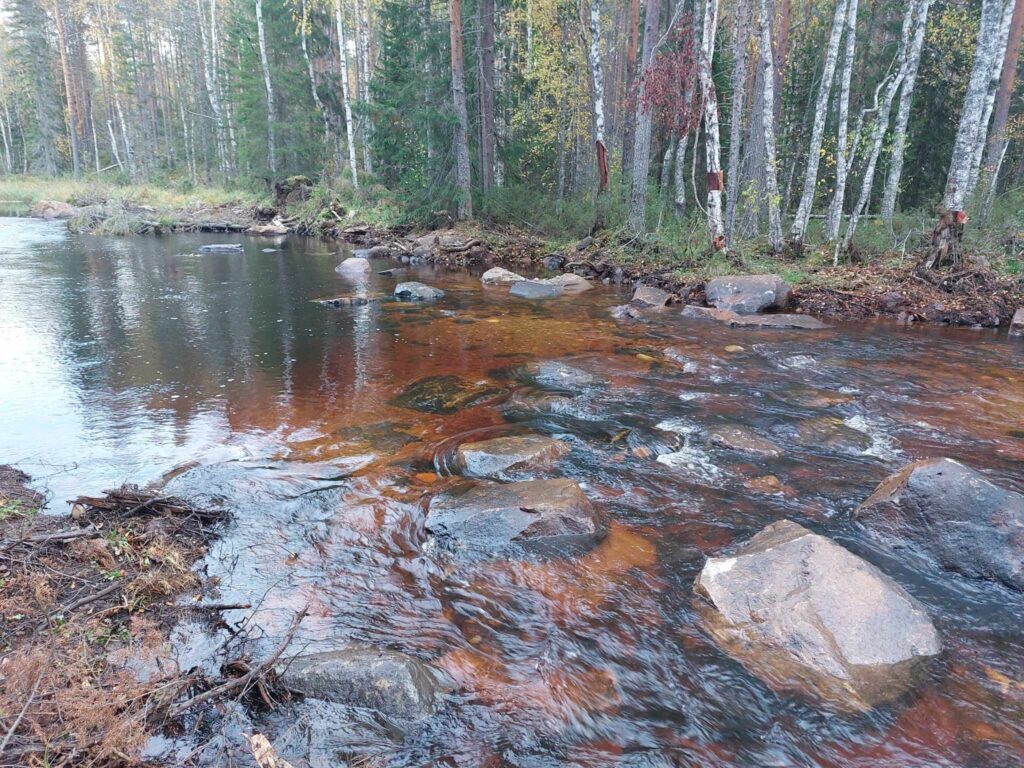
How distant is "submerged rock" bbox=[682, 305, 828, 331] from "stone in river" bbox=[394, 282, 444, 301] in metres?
5.82

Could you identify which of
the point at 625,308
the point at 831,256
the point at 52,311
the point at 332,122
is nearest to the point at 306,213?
the point at 332,122

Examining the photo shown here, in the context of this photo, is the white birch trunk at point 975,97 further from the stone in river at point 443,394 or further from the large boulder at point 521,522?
the large boulder at point 521,522

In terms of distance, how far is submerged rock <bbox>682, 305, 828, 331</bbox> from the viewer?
11125 mm

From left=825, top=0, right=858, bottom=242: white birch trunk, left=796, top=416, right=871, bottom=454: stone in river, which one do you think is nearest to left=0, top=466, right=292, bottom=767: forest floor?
left=796, top=416, right=871, bottom=454: stone in river

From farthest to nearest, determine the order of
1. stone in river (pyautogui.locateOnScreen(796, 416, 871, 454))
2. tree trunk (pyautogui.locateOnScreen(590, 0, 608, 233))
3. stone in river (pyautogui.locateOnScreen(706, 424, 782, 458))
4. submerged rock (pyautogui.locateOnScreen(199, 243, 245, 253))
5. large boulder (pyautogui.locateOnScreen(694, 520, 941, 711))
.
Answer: submerged rock (pyautogui.locateOnScreen(199, 243, 245, 253)) → tree trunk (pyautogui.locateOnScreen(590, 0, 608, 233)) → stone in river (pyautogui.locateOnScreen(796, 416, 871, 454)) → stone in river (pyautogui.locateOnScreen(706, 424, 782, 458)) → large boulder (pyautogui.locateOnScreen(694, 520, 941, 711))

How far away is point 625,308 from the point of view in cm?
1229

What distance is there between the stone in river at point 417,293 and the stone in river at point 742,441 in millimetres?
8642

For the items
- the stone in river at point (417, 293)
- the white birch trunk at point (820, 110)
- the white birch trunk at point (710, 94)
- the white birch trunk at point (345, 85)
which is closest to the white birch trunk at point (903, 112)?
the white birch trunk at point (820, 110)

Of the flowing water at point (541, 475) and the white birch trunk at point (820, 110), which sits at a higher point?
the white birch trunk at point (820, 110)

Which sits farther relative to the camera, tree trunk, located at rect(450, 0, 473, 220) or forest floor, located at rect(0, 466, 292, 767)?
tree trunk, located at rect(450, 0, 473, 220)

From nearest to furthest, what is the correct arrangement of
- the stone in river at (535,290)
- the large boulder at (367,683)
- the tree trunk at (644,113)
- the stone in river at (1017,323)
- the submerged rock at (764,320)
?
1. the large boulder at (367,683)
2. the stone in river at (1017,323)
3. the submerged rock at (764,320)
4. the stone in river at (535,290)
5. the tree trunk at (644,113)

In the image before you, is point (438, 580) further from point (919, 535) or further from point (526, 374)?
point (526, 374)

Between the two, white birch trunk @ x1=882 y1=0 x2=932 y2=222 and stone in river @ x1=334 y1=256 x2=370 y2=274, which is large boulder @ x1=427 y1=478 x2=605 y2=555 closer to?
stone in river @ x1=334 y1=256 x2=370 y2=274

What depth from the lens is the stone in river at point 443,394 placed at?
23.7 ft
